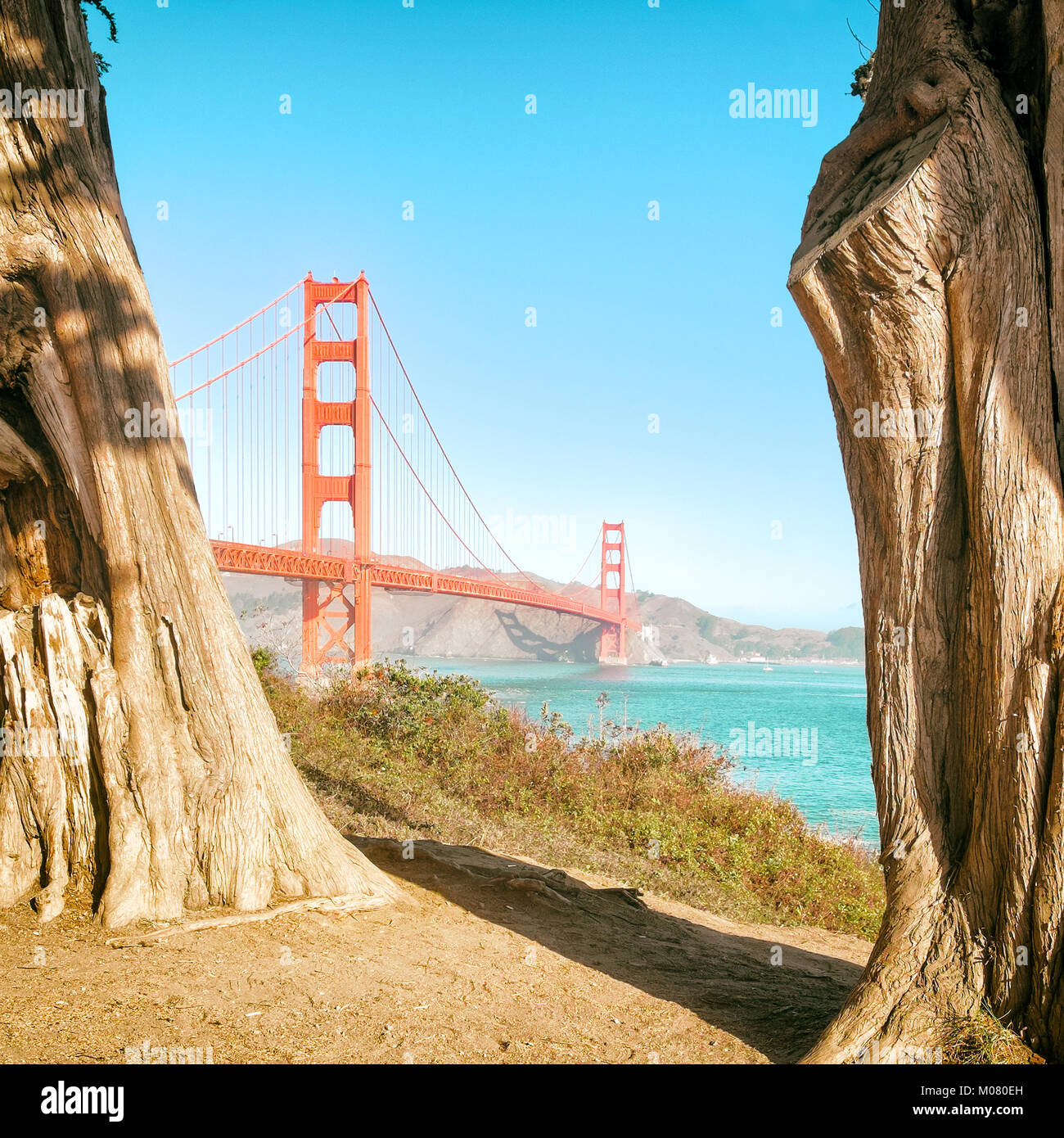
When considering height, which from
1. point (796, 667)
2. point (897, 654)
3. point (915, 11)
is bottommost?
point (796, 667)

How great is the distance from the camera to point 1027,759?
7.11 feet

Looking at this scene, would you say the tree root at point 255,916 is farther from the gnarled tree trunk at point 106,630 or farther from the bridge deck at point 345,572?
the bridge deck at point 345,572

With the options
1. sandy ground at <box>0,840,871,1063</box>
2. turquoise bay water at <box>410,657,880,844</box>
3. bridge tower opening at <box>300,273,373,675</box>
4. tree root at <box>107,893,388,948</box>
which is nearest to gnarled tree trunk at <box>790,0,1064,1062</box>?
sandy ground at <box>0,840,871,1063</box>

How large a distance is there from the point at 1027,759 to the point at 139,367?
11.4 feet

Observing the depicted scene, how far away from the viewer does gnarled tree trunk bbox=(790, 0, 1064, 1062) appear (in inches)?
86.3

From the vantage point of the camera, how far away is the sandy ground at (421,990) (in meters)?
2.44

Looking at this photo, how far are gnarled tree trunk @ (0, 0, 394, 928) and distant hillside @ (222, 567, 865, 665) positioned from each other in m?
6.79

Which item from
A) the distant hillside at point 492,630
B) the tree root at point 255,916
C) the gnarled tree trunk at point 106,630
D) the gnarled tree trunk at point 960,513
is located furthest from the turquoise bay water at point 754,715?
the gnarled tree trunk at point 960,513

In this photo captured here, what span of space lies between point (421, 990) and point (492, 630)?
41693 millimetres

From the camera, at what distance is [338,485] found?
73.6 feet
